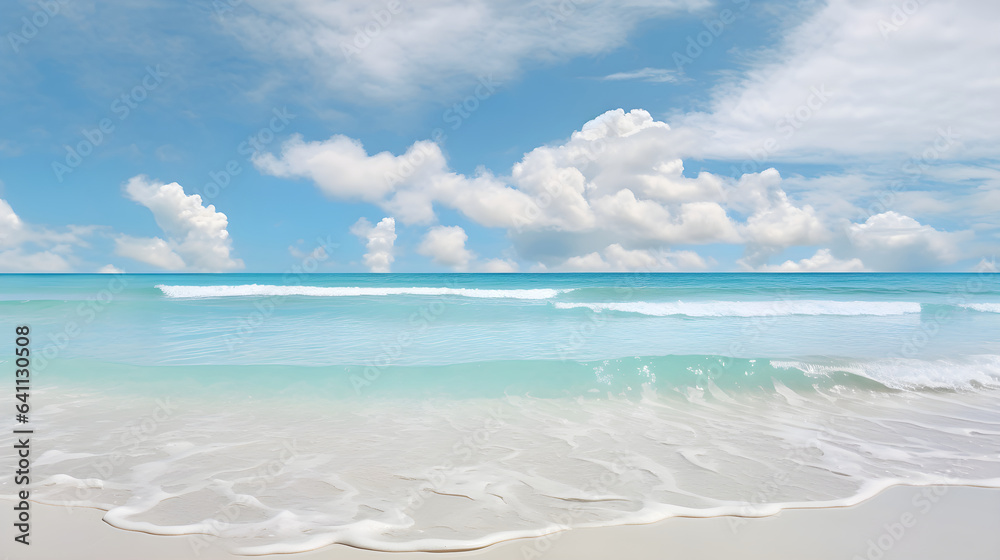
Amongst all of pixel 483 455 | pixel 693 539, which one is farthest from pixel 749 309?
pixel 693 539

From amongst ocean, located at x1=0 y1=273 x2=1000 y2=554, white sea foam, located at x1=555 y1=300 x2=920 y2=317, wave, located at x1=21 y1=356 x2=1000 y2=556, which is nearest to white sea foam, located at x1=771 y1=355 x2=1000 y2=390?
ocean, located at x1=0 y1=273 x2=1000 y2=554

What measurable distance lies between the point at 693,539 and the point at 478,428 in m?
2.95

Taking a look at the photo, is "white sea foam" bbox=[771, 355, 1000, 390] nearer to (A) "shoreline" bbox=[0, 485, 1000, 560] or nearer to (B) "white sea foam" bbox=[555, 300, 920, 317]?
(A) "shoreline" bbox=[0, 485, 1000, 560]

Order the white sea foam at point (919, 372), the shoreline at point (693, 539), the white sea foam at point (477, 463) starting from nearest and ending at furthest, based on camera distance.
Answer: the shoreline at point (693, 539) → the white sea foam at point (477, 463) → the white sea foam at point (919, 372)

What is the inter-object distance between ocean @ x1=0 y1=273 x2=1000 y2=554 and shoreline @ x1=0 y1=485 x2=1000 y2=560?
0.41ft

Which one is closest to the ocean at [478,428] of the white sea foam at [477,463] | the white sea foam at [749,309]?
the white sea foam at [477,463]

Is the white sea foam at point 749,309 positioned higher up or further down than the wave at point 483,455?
higher up

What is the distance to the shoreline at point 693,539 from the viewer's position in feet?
10.2

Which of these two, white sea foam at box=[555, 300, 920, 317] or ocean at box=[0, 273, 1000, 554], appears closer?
ocean at box=[0, 273, 1000, 554]

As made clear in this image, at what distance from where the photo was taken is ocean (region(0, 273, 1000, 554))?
3.73 metres

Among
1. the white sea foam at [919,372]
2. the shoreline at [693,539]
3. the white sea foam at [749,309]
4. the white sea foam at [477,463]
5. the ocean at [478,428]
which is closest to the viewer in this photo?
the shoreline at [693,539]

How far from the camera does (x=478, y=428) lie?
19.0 ft

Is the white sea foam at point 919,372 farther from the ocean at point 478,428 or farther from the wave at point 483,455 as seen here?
the wave at point 483,455

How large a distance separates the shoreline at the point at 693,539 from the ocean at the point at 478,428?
125mm
